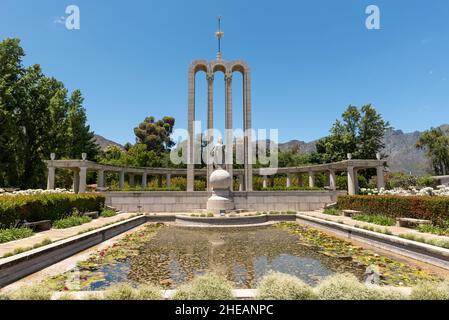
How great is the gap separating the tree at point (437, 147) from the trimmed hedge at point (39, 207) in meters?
64.2

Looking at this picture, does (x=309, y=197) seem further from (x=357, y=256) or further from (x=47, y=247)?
(x=47, y=247)

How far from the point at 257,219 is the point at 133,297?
1159 centimetres

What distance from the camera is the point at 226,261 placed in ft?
23.3

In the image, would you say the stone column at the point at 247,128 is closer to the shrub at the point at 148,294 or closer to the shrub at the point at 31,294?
the shrub at the point at 148,294

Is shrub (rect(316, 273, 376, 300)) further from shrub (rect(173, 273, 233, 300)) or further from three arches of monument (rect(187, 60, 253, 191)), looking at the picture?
three arches of monument (rect(187, 60, 253, 191))

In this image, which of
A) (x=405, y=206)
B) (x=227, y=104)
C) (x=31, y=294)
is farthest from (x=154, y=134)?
(x=31, y=294)

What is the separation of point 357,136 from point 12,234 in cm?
4239

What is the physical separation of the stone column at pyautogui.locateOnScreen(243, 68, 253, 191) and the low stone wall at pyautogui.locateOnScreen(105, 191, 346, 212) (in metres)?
4.25

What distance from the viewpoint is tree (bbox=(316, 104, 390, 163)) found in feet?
127

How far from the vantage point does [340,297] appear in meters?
3.76

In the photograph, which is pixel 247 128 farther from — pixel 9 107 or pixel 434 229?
pixel 9 107

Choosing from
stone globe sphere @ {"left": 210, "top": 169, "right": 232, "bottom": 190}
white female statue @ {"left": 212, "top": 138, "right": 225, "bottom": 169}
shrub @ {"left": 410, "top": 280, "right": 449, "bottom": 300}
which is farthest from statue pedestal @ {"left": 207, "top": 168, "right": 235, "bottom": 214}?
shrub @ {"left": 410, "top": 280, "right": 449, "bottom": 300}

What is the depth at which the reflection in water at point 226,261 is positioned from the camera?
18.9 feet
